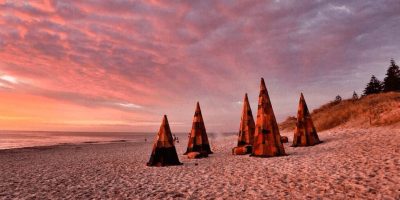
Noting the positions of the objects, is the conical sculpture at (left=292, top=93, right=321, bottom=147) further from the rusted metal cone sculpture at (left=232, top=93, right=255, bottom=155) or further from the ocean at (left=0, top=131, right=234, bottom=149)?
the ocean at (left=0, top=131, right=234, bottom=149)

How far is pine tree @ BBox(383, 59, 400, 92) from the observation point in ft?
146

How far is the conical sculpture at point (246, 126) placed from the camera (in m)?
20.1

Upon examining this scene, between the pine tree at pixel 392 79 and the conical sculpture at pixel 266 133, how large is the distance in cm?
3768

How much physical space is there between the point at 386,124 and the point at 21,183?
2258cm

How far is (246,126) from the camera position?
802 inches

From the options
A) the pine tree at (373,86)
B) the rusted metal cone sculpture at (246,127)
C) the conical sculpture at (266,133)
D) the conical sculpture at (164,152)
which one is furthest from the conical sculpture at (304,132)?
the pine tree at (373,86)

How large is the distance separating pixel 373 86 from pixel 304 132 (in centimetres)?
3697

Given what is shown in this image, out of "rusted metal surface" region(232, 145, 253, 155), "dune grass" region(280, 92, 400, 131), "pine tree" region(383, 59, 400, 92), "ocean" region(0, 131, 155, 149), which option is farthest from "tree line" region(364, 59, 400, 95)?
"ocean" region(0, 131, 155, 149)

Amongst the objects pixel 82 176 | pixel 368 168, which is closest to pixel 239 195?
pixel 368 168

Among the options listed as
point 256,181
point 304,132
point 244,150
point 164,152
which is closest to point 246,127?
point 244,150

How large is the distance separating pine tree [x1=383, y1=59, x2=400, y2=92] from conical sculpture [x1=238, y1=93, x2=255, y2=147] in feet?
115

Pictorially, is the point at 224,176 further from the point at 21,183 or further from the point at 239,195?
the point at 21,183

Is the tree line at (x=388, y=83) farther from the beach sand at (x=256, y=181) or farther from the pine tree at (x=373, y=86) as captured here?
the beach sand at (x=256, y=181)

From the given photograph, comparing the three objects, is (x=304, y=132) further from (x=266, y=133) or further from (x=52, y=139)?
(x=52, y=139)
